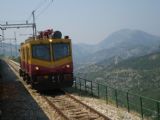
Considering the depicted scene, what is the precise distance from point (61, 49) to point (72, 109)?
263 inches

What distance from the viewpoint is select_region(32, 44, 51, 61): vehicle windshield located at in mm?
23188

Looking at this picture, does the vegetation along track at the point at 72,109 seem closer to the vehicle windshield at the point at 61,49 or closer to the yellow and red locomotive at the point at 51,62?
the yellow and red locomotive at the point at 51,62

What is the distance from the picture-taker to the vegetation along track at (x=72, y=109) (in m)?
15.5

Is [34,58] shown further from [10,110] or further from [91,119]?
[91,119]

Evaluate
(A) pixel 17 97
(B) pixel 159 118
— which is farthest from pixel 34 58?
(B) pixel 159 118

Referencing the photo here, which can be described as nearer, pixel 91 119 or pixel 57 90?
pixel 91 119

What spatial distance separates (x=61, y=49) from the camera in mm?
23531

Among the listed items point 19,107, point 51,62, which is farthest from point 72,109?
point 51,62

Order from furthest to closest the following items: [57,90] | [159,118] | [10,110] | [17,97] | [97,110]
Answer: [57,90] → [17,97] → [10,110] → [97,110] → [159,118]

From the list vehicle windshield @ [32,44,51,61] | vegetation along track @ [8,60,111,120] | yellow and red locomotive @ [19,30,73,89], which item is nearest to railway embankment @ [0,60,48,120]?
vegetation along track @ [8,60,111,120]

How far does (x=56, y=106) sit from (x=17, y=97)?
4.94 meters

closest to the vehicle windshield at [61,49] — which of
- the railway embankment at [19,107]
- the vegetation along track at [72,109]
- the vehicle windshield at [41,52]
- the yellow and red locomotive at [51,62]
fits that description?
the yellow and red locomotive at [51,62]

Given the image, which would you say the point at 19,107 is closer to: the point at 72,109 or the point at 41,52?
the point at 72,109

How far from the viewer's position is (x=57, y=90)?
999 inches
